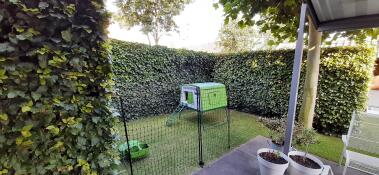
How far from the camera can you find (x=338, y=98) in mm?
4027

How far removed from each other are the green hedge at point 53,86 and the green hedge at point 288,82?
4.88 m

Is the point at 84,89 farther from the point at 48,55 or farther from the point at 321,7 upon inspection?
the point at 321,7

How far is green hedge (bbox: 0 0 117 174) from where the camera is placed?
44.3 inches

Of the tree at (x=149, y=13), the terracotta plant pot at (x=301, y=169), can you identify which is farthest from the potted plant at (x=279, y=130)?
the tree at (x=149, y=13)

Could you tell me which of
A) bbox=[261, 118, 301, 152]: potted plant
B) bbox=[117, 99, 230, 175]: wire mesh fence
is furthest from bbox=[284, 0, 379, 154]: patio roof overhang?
bbox=[117, 99, 230, 175]: wire mesh fence

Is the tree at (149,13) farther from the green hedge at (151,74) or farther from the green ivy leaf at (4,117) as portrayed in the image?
the green ivy leaf at (4,117)

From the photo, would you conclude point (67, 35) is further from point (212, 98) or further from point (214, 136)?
point (212, 98)

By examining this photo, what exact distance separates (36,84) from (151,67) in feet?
13.7

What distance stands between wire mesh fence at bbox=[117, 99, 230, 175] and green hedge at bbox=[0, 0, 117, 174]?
755mm

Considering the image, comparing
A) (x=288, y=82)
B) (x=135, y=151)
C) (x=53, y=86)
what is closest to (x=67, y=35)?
(x=53, y=86)

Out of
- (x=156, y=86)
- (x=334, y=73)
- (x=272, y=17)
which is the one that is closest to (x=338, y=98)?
(x=334, y=73)

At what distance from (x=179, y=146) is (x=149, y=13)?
8.02 m

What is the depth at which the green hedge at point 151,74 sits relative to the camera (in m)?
4.74

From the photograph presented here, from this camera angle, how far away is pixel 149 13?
30.2ft
